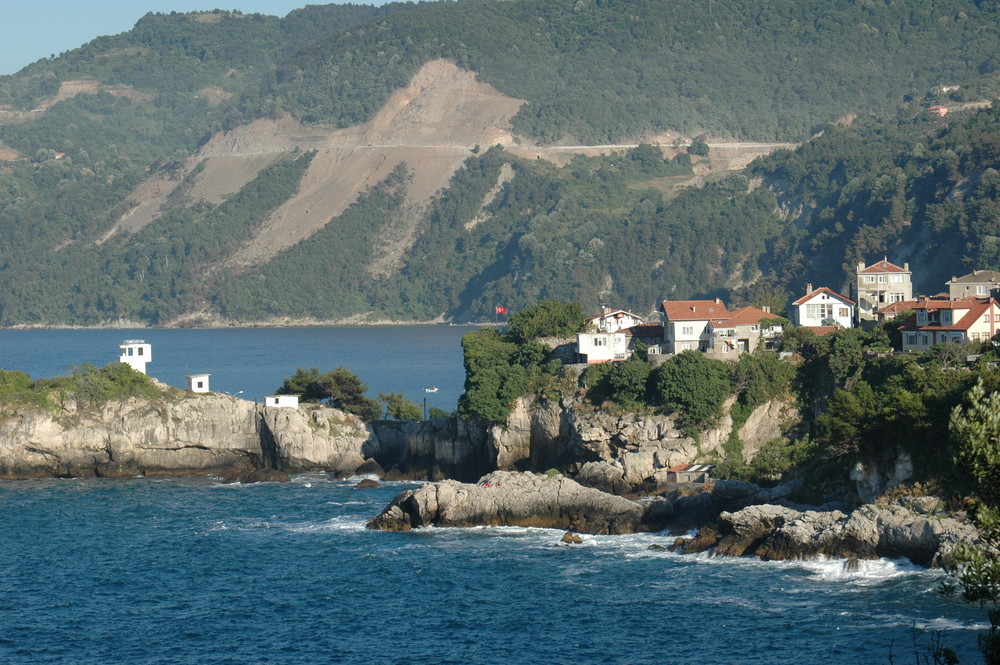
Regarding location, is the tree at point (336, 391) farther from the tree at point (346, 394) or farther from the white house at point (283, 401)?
the white house at point (283, 401)

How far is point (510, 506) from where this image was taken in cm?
5650

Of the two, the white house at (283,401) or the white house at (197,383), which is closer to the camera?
the white house at (283,401)

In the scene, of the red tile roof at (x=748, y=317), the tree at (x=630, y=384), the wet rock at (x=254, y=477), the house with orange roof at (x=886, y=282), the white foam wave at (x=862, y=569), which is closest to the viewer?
the white foam wave at (x=862, y=569)

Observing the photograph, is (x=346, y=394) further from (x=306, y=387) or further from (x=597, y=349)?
(x=597, y=349)

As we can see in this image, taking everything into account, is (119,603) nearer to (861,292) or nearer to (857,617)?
(857,617)

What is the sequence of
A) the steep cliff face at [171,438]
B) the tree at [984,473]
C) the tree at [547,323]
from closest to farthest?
1. the tree at [984,473]
2. the steep cliff face at [171,438]
3. the tree at [547,323]

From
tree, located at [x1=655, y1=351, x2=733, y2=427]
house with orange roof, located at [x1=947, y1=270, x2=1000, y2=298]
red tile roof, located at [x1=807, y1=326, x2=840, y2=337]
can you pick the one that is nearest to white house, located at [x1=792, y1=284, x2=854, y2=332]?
red tile roof, located at [x1=807, y1=326, x2=840, y2=337]

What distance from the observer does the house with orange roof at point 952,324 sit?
62.5 metres

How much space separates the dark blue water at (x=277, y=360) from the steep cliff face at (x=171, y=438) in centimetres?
2379

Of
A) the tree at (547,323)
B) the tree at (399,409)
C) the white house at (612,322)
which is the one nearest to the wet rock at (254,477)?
the tree at (399,409)

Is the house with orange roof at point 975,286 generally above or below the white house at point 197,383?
above

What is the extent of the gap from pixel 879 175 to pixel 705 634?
14268 cm

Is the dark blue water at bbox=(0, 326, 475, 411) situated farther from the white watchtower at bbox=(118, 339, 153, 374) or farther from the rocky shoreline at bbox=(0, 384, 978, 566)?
the rocky shoreline at bbox=(0, 384, 978, 566)

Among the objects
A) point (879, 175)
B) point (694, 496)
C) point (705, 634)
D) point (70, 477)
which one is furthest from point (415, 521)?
point (879, 175)
